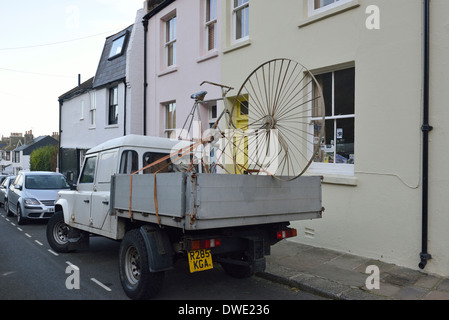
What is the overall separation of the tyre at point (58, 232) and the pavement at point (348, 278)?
4.07 m

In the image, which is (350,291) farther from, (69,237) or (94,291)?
(69,237)

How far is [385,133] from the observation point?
6309mm

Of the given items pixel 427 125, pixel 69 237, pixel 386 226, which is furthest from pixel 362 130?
pixel 69 237

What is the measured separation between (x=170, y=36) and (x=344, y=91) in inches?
298

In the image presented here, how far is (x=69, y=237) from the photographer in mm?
7098

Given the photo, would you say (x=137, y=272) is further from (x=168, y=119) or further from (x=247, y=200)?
(x=168, y=119)

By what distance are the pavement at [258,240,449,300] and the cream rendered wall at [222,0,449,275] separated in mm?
319

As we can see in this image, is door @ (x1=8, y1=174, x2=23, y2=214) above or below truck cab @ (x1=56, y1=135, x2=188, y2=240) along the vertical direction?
below

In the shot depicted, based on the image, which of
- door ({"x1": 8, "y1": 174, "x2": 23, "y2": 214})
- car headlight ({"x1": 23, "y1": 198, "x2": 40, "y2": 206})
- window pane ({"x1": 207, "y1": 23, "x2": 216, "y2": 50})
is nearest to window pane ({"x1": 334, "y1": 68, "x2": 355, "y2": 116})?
window pane ({"x1": 207, "y1": 23, "x2": 216, "y2": 50})

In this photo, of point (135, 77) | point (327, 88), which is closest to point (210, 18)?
point (135, 77)

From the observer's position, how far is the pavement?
4859 mm

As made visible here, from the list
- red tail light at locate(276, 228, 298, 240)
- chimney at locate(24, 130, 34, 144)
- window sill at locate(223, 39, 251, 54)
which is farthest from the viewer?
chimney at locate(24, 130, 34, 144)

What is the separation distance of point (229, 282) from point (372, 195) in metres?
2.89

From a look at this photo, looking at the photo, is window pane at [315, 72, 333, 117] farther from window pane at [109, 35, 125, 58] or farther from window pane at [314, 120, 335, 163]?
window pane at [109, 35, 125, 58]
